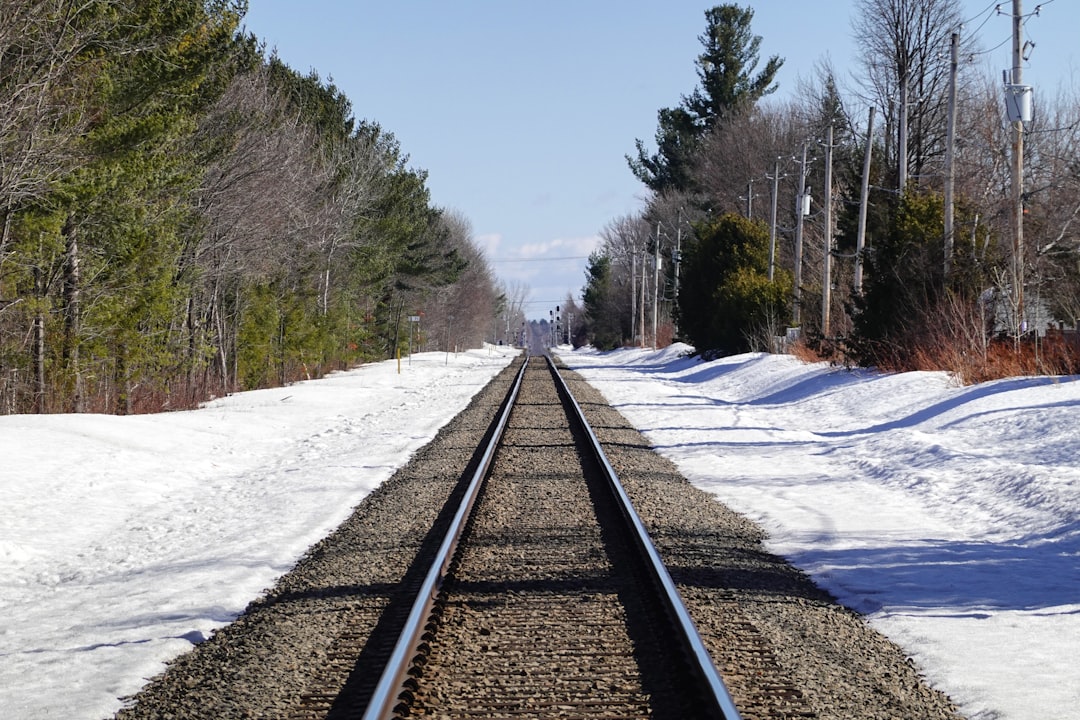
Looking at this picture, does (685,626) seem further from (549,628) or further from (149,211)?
(149,211)

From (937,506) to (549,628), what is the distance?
21.3ft

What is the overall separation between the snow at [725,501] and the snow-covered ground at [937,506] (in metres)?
0.03

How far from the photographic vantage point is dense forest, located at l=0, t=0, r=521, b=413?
16.8 m

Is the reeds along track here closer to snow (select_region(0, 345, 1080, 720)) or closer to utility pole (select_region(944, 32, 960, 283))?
snow (select_region(0, 345, 1080, 720))

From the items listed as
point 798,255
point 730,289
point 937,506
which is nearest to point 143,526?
point 937,506

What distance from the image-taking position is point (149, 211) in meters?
21.8

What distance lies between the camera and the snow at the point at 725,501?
247 inches

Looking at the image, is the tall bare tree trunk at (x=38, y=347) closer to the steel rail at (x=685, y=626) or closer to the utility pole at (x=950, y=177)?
the steel rail at (x=685, y=626)

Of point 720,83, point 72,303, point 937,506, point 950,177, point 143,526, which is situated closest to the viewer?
point 143,526

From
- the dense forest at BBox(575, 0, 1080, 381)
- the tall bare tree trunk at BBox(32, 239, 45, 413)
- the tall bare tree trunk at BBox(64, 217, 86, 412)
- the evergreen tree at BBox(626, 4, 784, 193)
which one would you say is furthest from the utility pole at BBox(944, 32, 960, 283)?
the evergreen tree at BBox(626, 4, 784, 193)

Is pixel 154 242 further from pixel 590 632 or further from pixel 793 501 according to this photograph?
pixel 590 632

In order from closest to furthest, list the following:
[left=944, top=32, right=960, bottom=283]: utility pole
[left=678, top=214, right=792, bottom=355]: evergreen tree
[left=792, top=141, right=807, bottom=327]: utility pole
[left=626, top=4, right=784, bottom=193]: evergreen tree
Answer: [left=944, top=32, right=960, bottom=283]: utility pole, [left=792, top=141, right=807, bottom=327]: utility pole, [left=678, top=214, right=792, bottom=355]: evergreen tree, [left=626, top=4, right=784, bottom=193]: evergreen tree

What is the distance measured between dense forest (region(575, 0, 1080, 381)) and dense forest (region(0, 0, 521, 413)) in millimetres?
15941

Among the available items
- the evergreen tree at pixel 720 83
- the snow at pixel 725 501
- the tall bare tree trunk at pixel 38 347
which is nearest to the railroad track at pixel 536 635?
the snow at pixel 725 501
